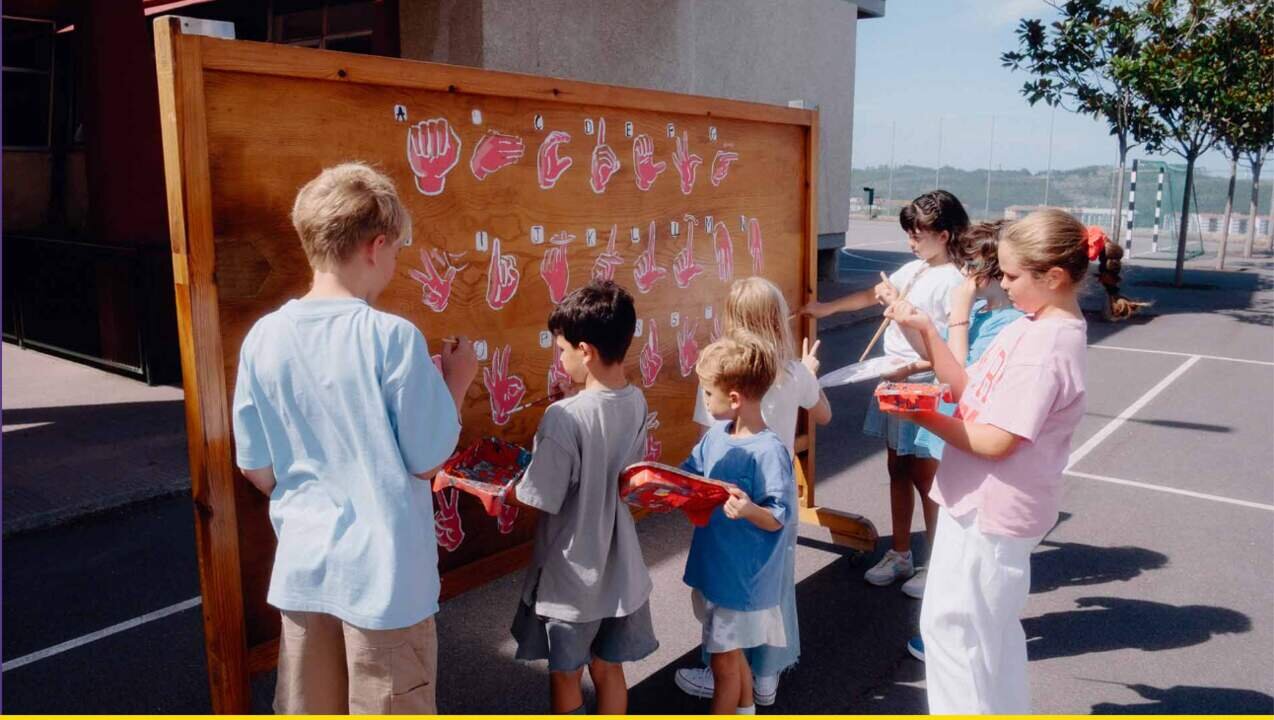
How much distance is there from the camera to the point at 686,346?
4324 mm

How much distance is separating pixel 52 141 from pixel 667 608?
36.5 feet

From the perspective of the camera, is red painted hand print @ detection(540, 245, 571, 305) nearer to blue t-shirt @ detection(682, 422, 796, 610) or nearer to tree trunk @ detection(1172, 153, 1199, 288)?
blue t-shirt @ detection(682, 422, 796, 610)

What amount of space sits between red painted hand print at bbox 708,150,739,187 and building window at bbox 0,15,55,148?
11184 mm

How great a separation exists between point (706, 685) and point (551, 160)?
2.01 meters

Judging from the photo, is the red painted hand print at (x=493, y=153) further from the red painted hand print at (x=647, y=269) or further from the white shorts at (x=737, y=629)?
the white shorts at (x=737, y=629)

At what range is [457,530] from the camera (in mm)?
3180

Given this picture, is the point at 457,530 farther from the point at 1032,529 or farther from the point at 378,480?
the point at 1032,529

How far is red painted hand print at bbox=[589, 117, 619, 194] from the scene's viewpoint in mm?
3590

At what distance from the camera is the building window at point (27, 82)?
12156 mm

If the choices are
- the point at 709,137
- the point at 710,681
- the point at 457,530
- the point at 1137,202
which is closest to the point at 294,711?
the point at 457,530

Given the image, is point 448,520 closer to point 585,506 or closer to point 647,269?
A: point 585,506

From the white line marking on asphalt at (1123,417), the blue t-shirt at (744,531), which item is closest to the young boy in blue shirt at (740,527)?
the blue t-shirt at (744,531)

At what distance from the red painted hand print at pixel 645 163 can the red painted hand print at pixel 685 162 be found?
0.14m

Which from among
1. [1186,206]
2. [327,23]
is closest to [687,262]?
[327,23]
